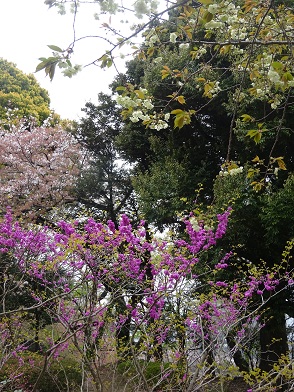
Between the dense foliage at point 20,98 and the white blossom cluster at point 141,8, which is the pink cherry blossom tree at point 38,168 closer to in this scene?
the dense foliage at point 20,98

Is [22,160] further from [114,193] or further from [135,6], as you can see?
[135,6]

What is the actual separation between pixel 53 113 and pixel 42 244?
380 inches

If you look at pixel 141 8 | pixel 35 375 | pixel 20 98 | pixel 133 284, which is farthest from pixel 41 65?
pixel 20 98

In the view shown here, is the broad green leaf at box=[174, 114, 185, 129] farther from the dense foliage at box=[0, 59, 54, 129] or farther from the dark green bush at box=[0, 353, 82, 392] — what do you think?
the dense foliage at box=[0, 59, 54, 129]

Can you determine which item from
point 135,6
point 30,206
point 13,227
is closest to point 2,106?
point 30,206

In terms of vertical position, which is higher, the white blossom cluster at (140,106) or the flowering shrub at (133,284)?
the white blossom cluster at (140,106)

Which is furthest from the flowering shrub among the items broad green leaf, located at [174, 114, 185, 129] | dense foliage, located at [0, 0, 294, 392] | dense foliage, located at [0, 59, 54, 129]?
dense foliage, located at [0, 59, 54, 129]

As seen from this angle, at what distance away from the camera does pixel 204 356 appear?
3.73 metres

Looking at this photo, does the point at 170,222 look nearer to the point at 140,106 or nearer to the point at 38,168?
the point at 38,168

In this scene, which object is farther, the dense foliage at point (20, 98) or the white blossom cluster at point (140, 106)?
the dense foliage at point (20, 98)

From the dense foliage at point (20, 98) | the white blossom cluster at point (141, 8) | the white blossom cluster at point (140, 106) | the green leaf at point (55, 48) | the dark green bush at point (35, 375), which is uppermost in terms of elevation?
the dense foliage at point (20, 98)

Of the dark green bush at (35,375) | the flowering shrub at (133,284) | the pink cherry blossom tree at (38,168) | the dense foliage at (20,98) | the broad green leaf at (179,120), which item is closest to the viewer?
the broad green leaf at (179,120)

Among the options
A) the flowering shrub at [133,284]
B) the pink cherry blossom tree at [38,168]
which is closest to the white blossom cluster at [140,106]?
the flowering shrub at [133,284]

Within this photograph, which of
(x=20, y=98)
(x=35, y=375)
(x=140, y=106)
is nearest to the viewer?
(x=140, y=106)
